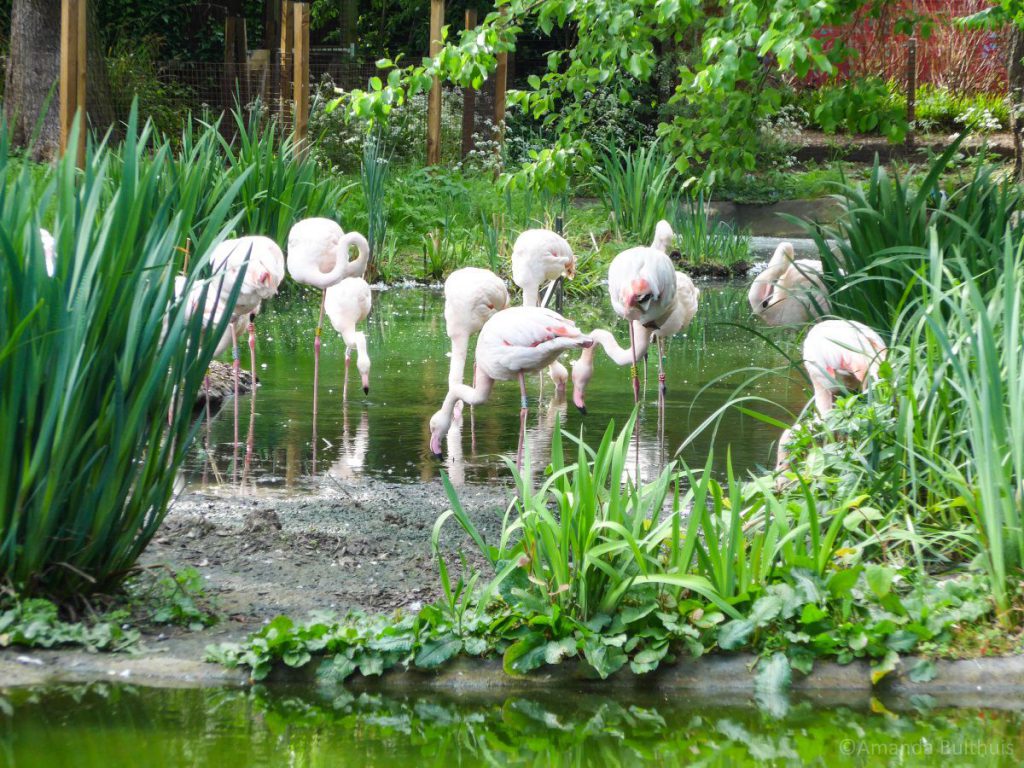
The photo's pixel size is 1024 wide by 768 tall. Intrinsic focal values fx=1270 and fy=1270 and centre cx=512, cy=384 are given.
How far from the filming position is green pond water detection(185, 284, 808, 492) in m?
5.51

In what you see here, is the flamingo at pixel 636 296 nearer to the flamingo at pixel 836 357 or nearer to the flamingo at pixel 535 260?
the flamingo at pixel 535 260

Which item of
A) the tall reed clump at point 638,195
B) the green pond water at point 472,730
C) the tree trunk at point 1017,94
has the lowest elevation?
the green pond water at point 472,730

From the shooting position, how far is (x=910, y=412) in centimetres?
365

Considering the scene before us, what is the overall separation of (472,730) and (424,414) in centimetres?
393

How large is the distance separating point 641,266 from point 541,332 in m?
1.03

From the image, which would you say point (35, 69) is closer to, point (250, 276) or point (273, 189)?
point (273, 189)

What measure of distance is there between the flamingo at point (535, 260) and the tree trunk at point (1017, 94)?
169 inches

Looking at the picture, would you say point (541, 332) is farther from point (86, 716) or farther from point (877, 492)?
point (86, 716)

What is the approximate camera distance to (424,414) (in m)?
6.73

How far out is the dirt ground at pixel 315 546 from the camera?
3684 millimetres

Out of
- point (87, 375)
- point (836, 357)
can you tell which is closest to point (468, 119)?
point (836, 357)

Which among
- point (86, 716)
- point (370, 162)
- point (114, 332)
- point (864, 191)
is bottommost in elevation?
point (86, 716)

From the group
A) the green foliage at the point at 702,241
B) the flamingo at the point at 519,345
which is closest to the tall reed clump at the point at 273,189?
the green foliage at the point at 702,241

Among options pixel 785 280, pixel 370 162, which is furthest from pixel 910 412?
pixel 370 162
